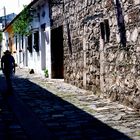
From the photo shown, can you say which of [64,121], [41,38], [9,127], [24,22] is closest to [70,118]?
[64,121]

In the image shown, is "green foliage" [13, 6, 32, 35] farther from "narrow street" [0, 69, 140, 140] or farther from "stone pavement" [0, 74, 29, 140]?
"stone pavement" [0, 74, 29, 140]

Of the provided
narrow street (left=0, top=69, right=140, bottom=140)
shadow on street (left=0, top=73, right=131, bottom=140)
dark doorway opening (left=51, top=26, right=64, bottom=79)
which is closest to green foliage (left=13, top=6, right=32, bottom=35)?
dark doorway opening (left=51, top=26, right=64, bottom=79)

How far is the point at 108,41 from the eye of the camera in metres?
9.51

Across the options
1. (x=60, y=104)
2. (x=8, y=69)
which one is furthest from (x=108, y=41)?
(x=8, y=69)

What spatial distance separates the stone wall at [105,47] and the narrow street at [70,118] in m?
0.49

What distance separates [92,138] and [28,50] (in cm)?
1765

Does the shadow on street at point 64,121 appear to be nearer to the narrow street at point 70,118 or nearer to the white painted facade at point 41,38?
the narrow street at point 70,118

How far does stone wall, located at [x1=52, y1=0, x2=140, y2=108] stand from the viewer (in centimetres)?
801

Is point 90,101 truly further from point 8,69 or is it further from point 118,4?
point 8,69

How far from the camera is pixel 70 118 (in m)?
7.30

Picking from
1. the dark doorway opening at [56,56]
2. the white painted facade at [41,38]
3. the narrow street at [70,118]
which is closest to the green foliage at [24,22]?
the white painted facade at [41,38]

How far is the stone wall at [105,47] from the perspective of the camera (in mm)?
8008

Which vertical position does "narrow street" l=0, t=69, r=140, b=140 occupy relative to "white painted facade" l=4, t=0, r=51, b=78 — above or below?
below

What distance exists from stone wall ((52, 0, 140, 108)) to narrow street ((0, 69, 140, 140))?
49 centimetres
